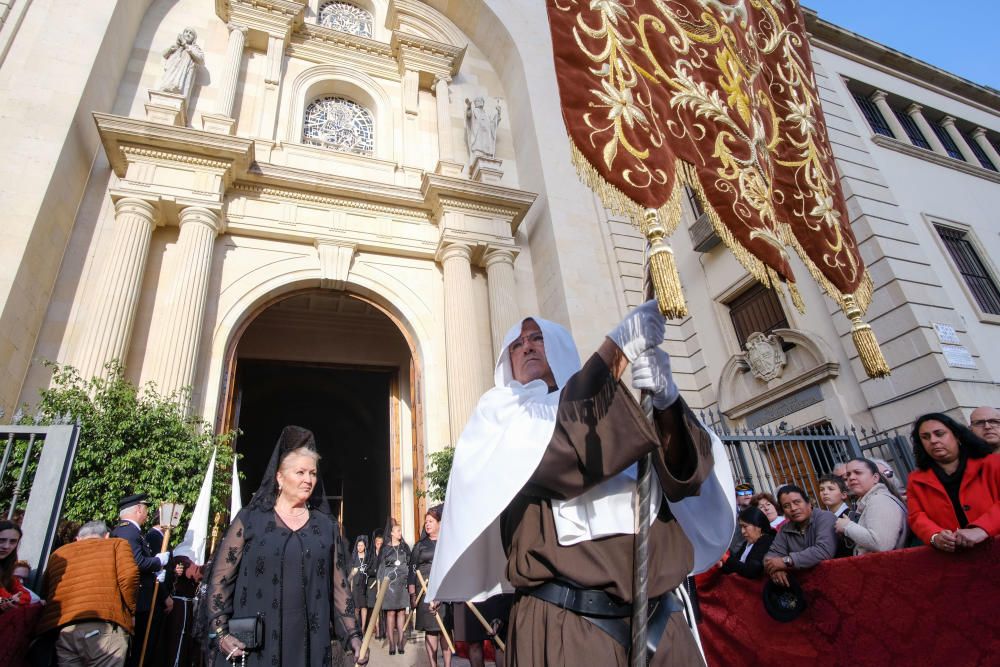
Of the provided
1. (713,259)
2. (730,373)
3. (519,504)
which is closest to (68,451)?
(519,504)

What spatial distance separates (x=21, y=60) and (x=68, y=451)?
8607 mm

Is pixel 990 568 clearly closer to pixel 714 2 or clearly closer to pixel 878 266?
pixel 714 2

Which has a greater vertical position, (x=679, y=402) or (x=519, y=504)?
(x=679, y=402)

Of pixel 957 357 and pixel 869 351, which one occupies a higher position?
pixel 957 357

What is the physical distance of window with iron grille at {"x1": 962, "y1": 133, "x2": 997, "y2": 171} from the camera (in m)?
13.6

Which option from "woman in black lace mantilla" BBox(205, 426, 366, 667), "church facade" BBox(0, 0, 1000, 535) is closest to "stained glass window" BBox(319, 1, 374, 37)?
"church facade" BBox(0, 0, 1000, 535)

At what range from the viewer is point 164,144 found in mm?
8484

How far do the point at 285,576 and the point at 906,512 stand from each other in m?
4.04

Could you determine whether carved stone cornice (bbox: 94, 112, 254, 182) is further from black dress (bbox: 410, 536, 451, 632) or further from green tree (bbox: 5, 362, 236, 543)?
black dress (bbox: 410, 536, 451, 632)

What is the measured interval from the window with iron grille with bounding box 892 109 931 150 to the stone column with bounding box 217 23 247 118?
14.9 m

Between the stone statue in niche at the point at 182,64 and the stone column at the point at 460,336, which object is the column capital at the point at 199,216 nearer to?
the stone statue in niche at the point at 182,64

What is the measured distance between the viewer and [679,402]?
2.04 meters

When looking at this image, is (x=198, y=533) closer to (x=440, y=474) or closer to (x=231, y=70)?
(x=440, y=474)

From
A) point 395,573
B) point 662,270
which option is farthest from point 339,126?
point 662,270
